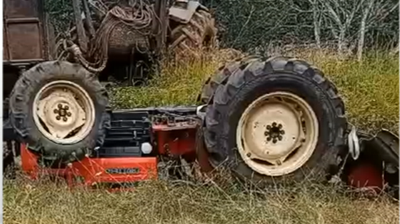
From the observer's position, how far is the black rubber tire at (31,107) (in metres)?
3.48

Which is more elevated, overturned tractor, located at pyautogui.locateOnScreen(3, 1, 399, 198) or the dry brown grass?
overturned tractor, located at pyautogui.locateOnScreen(3, 1, 399, 198)

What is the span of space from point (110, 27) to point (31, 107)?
2.44 feet

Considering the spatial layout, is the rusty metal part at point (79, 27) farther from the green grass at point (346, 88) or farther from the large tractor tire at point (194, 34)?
the large tractor tire at point (194, 34)

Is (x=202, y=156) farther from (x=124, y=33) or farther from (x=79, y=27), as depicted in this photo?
(x=79, y=27)

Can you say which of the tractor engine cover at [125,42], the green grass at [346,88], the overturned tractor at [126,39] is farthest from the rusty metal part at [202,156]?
the tractor engine cover at [125,42]

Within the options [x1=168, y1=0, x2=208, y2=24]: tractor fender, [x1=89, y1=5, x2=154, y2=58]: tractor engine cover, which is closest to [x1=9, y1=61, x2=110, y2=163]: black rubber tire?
[x1=89, y1=5, x2=154, y2=58]: tractor engine cover

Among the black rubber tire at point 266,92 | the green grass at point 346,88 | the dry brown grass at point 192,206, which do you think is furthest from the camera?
the green grass at point 346,88

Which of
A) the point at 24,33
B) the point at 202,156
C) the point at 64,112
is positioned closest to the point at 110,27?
the point at 24,33

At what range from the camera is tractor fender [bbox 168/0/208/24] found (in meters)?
4.33

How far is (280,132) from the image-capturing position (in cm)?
346

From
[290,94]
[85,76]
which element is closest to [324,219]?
[290,94]

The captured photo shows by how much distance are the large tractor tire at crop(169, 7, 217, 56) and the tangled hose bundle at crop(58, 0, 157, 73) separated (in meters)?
0.16

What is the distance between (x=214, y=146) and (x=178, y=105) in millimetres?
687

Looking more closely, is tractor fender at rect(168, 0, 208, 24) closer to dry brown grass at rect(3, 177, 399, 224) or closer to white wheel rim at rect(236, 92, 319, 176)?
white wheel rim at rect(236, 92, 319, 176)
